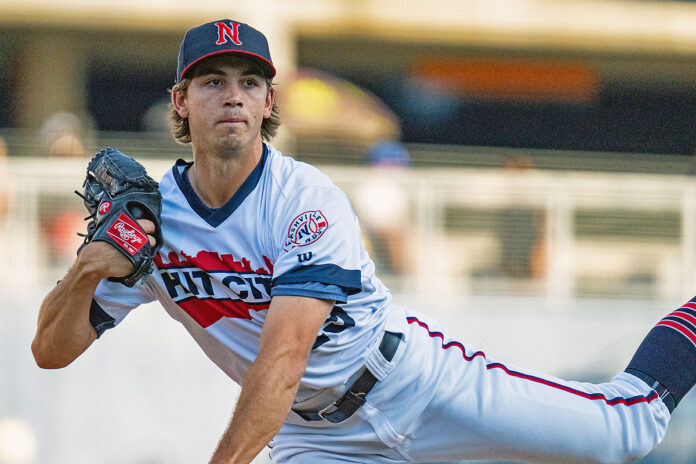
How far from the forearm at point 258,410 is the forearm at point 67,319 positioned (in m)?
0.93

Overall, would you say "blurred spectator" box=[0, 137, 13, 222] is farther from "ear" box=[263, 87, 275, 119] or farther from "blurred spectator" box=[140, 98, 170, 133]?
"ear" box=[263, 87, 275, 119]

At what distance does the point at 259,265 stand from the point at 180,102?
2.70ft

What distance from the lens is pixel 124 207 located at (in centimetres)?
429

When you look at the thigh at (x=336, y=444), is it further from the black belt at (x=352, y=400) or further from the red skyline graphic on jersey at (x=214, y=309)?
the red skyline graphic on jersey at (x=214, y=309)

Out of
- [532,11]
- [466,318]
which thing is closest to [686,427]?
[466,318]

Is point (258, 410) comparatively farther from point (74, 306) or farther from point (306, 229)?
point (74, 306)

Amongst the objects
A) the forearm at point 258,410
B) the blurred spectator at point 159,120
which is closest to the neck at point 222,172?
the forearm at point 258,410

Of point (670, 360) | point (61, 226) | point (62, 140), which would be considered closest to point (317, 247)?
point (670, 360)

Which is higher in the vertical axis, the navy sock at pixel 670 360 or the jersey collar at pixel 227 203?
the jersey collar at pixel 227 203

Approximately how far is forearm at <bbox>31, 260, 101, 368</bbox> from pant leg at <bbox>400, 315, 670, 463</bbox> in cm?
138

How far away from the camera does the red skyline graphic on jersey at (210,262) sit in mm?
4305

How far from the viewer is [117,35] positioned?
57.7ft

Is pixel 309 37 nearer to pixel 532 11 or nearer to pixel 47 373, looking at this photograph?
pixel 532 11

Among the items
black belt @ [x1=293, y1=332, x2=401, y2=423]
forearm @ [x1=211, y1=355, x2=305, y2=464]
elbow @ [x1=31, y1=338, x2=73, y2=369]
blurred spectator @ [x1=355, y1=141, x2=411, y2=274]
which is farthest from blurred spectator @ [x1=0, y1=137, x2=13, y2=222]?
forearm @ [x1=211, y1=355, x2=305, y2=464]
